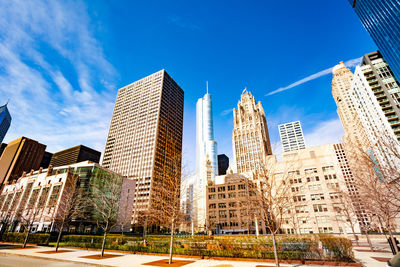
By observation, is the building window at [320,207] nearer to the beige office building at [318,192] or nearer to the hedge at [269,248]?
the beige office building at [318,192]

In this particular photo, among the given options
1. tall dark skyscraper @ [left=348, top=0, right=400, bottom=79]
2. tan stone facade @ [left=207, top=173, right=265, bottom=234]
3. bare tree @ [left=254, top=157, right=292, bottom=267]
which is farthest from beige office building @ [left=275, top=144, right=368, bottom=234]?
tall dark skyscraper @ [left=348, top=0, right=400, bottom=79]

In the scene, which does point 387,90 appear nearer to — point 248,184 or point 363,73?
point 363,73

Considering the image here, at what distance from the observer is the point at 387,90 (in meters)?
87.2

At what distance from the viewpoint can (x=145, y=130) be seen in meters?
128

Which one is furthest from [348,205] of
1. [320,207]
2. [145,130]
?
[145,130]

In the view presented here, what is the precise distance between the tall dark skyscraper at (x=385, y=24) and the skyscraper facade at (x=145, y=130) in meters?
114

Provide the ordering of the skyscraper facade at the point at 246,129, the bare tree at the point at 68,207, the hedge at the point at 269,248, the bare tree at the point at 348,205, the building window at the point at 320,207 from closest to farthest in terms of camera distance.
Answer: the hedge at the point at 269,248 < the bare tree at the point at 68,207 < the bare tree at the point at 348,205 < the building window at the point at 320,207 < the skyscraper facade at the point at 246,129

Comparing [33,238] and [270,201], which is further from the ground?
[270,201]

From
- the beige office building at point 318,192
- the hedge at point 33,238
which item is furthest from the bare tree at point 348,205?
the hedge at point 33,238

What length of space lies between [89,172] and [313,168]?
7469 centimetres

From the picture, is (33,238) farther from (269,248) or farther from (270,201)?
(270,201)

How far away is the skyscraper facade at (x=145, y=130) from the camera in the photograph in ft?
374

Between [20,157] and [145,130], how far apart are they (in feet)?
440

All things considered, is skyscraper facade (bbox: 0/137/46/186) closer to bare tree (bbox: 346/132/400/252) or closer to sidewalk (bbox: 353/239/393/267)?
sidewalk (bbox: 353/239/393/267)
